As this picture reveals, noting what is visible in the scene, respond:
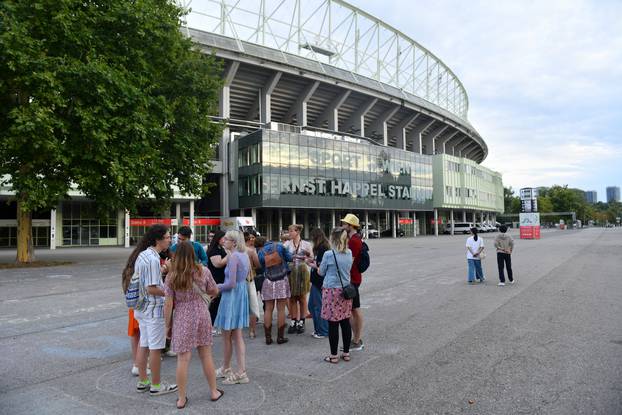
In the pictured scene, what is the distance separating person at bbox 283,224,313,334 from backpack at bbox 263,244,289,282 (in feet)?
1.04

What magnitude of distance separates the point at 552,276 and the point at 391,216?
54636mm

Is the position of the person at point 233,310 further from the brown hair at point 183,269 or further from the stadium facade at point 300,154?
the stadium facade at point 300,154

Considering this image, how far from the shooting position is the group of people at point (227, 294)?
167 inches

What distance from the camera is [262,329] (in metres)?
7.30

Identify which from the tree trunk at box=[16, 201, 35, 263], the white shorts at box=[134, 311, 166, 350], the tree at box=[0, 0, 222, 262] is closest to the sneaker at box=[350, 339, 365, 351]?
A: the white shorts at box=[134, 311, 166, 350]

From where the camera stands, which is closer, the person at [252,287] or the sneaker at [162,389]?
the sneaker at [162,389]

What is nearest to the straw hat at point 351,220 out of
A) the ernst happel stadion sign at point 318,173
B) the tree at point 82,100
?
the tree at point 82,100

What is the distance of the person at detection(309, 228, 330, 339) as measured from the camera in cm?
659

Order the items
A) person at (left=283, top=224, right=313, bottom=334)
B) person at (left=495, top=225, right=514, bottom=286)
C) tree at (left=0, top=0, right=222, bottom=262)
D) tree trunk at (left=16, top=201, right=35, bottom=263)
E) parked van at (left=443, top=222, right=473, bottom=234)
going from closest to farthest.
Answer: person at (left=283, top=224, right=313, bottom=334) → person at (left=495, top=225, right=514, bottom=286) → tree at (left=0, top=0, right=222, bottom=262) → tree trunk at (left=16, top=201, right=35, bottom=263) → parked van at (left=443, top=222, right=473, bottom=234)

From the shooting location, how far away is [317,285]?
22.3 ft

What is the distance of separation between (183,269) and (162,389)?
1.41 metres

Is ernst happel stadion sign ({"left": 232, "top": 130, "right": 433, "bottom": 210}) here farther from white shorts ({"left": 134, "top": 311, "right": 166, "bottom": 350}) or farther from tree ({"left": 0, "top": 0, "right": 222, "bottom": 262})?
white shorts ({"left": 134, "top": 311, "right": 166, "bottom": 350})

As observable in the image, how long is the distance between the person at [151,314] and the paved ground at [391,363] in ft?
0.71

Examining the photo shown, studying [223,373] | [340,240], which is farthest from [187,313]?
[340,240]
